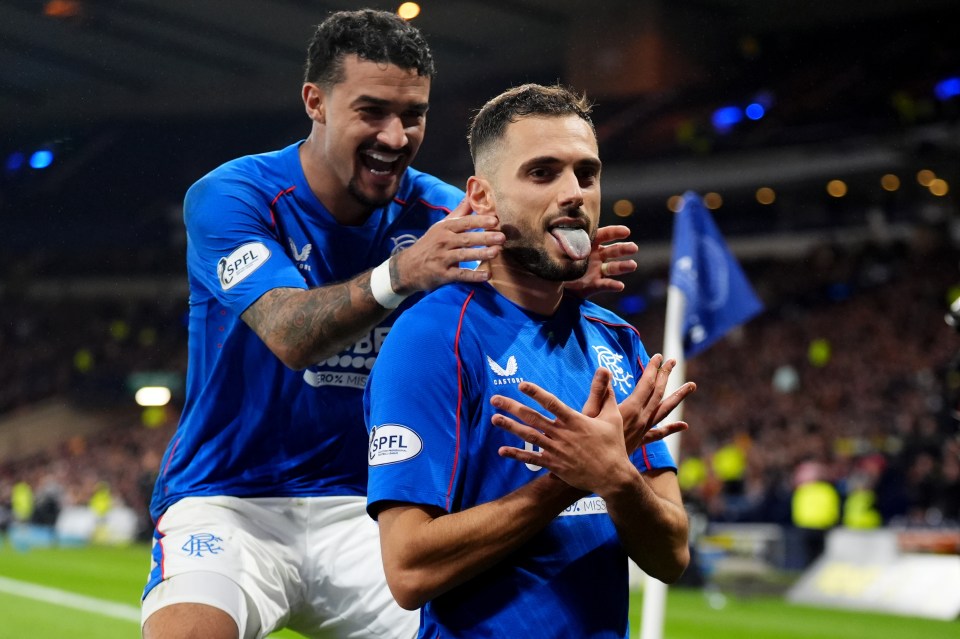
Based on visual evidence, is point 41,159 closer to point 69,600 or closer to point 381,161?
point 381,161

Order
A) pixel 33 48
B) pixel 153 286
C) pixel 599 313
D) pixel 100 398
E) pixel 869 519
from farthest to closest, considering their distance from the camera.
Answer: pixel 100 398 → pixel 869 519 → pixel 153 286 → pixel 33 48 → pixel 599 313

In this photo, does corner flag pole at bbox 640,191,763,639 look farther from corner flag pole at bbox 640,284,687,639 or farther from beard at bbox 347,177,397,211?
beard at bbox 347,177,397,211

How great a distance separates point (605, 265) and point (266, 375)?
1.20 m

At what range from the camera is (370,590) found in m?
3.55

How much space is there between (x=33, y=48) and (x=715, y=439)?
18321 mm

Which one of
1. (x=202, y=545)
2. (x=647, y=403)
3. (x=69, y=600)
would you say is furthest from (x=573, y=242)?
(x=69, y=600)

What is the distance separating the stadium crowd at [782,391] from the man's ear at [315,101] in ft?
28.9

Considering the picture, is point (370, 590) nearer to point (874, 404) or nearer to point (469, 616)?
point (469, 616)

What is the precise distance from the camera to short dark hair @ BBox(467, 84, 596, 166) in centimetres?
266

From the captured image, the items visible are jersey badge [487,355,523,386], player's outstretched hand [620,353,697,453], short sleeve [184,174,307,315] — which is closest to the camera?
player's outstretched hand [620,353,697,453]

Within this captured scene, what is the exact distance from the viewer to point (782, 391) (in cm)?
2389

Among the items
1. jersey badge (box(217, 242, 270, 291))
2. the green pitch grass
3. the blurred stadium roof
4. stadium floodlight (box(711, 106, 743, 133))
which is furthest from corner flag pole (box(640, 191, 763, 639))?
stadium floodlight (box(711, 106, 743, 133))

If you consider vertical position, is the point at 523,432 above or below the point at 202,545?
above

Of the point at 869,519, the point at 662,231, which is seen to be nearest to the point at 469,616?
the point at 869,519
